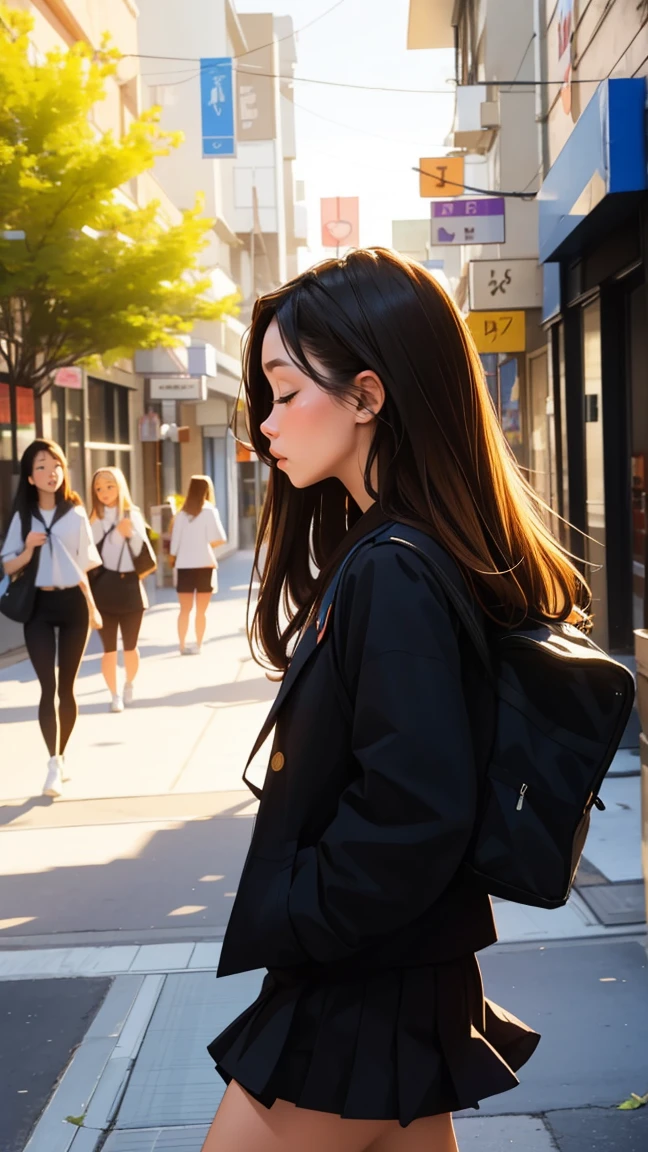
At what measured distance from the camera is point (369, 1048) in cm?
160

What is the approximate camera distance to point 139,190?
27.3 meters

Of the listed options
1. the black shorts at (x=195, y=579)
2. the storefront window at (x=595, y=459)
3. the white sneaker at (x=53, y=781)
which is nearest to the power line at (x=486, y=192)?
the storefront window at (x=595, y=459)

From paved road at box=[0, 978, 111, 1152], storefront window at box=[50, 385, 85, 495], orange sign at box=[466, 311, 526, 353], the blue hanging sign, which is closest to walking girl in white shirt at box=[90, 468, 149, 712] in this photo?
paved road at box=[0, 978, 111, 1152]

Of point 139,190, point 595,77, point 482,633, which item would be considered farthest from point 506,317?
point 482,633

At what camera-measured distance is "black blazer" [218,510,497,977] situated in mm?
1474

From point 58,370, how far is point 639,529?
9598 millimetres

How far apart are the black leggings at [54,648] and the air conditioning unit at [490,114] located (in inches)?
548

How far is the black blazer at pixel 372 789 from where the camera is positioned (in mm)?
1474

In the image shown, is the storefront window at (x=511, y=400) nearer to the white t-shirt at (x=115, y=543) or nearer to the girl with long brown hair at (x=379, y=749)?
the white t-shirt at (x=115, y=543)

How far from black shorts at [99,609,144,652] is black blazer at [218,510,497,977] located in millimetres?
8504

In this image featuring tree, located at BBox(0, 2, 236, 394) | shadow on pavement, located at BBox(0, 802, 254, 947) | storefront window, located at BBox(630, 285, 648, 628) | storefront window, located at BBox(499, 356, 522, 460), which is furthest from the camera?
storefront window, located at BBox(499, 356, 522, 460)

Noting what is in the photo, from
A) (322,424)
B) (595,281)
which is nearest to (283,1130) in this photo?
(322,424)

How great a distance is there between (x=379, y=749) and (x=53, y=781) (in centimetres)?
614

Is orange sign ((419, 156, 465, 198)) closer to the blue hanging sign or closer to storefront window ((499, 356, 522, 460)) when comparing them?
storefront window ((499, 356, 522, 460))
